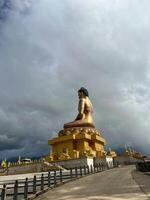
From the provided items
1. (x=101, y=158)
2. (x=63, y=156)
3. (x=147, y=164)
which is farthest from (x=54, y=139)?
(x=147, y=164)

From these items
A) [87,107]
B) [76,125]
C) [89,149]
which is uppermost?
[87,107]

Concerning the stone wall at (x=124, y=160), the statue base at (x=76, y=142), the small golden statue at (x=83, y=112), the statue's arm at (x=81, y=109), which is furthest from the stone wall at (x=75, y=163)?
the statue's arm at (x=81, y=109)

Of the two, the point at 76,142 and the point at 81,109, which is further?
the point at 81,109

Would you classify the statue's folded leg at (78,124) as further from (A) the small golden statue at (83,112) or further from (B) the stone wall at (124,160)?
(B) the stone wall at (124,160)

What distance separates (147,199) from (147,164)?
23.7 metres

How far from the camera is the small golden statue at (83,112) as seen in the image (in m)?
76.2

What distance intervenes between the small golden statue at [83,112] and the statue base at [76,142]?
4.67ft

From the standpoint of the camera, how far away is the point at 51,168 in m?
52.4

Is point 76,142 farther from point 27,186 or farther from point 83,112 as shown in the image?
point 27,186

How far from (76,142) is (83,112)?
1378 cm

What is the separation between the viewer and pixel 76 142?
70.1 m

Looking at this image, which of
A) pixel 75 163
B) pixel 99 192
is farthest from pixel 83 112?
pixel 99 192

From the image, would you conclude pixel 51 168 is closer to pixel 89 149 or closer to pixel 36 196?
pixel 89 149

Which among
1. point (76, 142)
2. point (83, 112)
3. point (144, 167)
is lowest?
point (144, 167)
